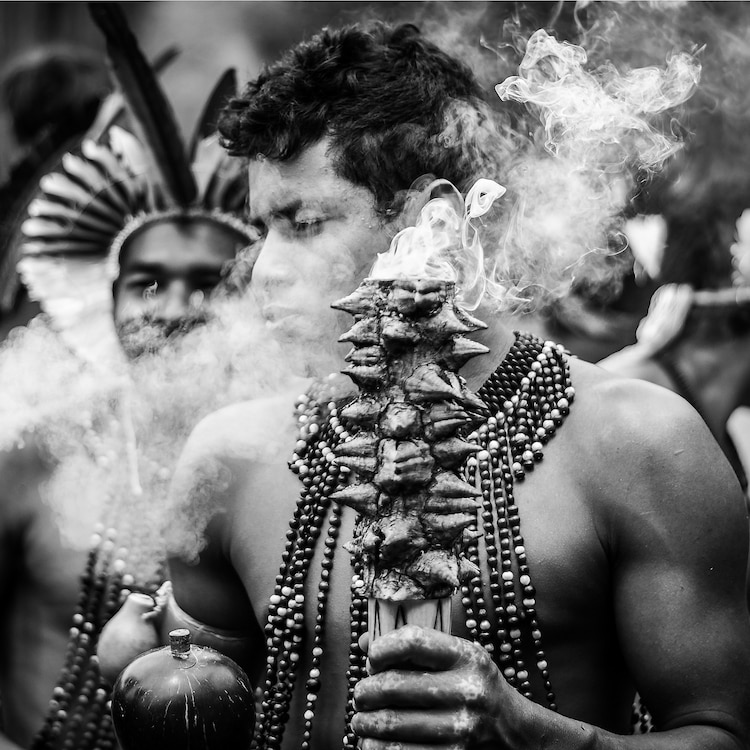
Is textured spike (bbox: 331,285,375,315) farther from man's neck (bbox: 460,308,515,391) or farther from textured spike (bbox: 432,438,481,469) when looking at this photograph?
man's neck (bbox: 460,308,515,391)

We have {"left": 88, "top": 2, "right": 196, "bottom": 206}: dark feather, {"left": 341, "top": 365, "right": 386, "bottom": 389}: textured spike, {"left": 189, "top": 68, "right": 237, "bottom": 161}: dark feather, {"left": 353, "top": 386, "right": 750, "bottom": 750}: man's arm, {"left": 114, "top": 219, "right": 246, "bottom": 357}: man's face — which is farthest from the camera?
{"left": 189, "top": 68, "right": 237, "bottom": 161}: dark feather

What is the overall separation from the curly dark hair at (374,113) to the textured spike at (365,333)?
673mm

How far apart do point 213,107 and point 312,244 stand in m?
2.29

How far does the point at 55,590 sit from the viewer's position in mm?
3088

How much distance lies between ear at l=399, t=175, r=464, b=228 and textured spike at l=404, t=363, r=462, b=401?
29.5 inches

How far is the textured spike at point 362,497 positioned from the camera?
168 centimetres

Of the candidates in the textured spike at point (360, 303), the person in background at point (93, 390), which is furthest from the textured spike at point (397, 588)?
the person in background at point (93, 390)

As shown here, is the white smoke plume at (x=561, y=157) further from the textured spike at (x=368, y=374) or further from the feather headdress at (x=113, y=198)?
the feather headdress at (x=113, y=198)

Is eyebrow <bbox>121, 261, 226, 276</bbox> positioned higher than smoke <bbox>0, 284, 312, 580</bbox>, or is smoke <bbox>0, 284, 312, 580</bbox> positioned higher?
eyebrow <bbox>121, 261, 226, 276</bbox>

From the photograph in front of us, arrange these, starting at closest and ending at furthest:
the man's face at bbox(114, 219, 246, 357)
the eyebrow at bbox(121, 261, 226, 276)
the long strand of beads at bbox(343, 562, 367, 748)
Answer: the long strand of beads at bbox(343, 562, 367, 748) → the man's face at bbox(114, 219, 246, 357) → the eyebrow at bbox(121, 261, 226, 276)

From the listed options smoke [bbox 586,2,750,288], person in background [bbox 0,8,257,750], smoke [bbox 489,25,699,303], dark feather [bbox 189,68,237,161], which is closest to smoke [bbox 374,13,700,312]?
smoke [bbox 489,25,699,303]

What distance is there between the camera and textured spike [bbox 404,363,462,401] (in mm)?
1647

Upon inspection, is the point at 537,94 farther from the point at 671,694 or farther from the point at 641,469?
the point at 671,694

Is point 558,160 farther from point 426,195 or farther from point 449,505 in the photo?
point 449,505
